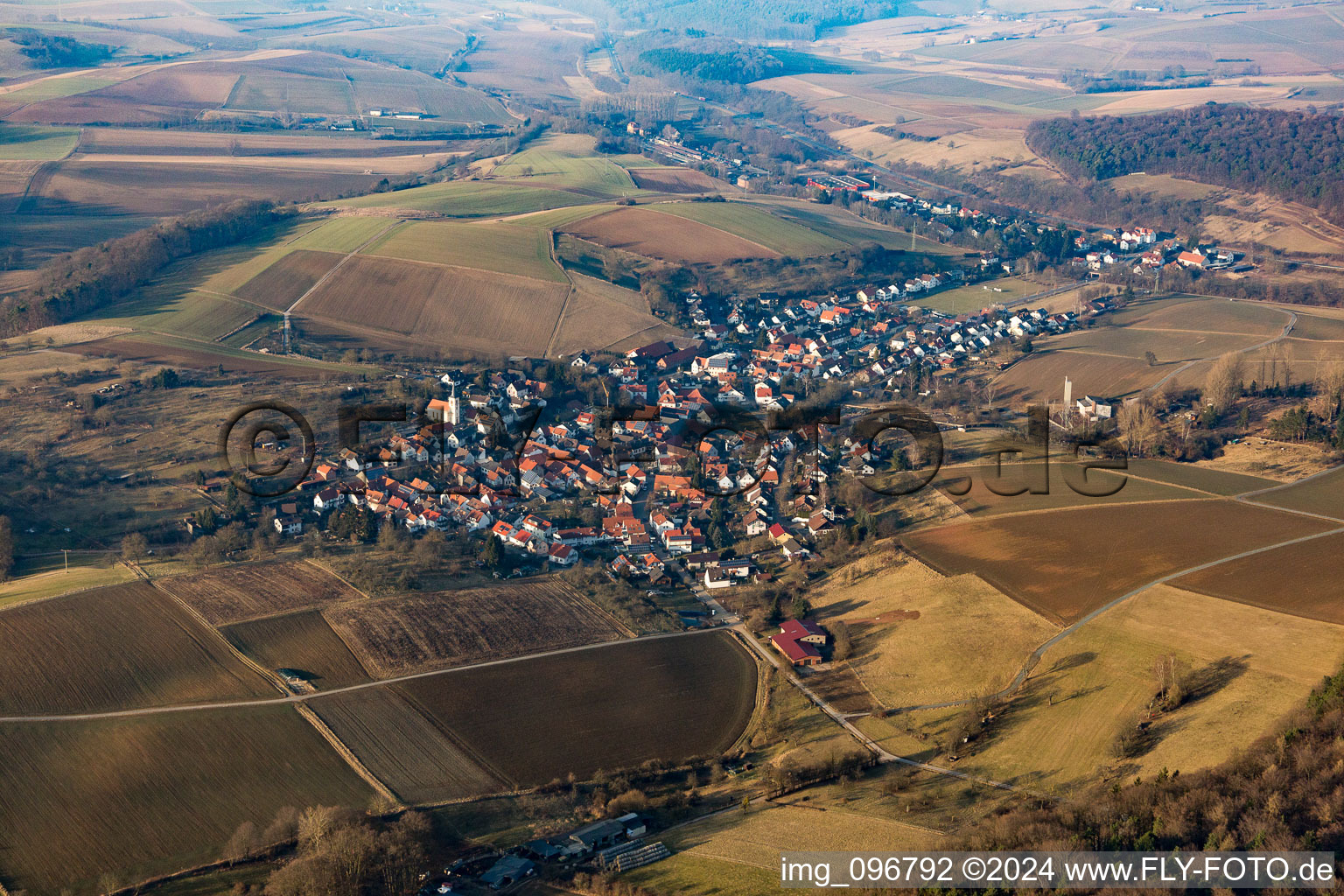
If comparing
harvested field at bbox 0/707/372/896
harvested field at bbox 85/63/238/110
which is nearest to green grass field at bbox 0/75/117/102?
harvested field at bbox 85/63/238/110

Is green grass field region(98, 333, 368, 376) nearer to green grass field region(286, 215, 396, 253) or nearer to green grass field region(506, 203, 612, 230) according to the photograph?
green grass field region(286, 215, 396, 253)

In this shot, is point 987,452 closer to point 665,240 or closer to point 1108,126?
point 665,240

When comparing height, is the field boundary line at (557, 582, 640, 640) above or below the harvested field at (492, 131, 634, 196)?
below

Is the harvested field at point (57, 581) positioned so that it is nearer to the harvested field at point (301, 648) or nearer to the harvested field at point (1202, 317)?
the harvested field at point (301, 648)

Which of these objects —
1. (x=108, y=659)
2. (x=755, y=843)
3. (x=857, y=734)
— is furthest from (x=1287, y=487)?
(x=108, y=659)

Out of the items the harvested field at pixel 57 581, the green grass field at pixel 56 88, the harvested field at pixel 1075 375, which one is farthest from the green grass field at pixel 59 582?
the green grass field at pixel 56 88
